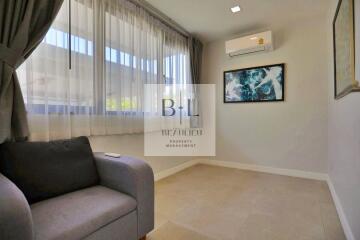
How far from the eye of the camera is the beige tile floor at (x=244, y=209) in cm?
169

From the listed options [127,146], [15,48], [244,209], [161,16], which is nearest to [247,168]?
[244,209]

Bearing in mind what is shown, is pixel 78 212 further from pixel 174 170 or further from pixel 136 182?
pixel 174 170

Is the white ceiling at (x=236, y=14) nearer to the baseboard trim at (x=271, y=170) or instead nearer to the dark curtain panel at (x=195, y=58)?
the dark curtain panel at (x=195, y=58)

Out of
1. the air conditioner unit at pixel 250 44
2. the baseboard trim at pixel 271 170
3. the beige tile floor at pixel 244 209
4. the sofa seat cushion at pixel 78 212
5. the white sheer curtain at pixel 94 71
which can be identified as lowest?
the beige tile floor at pixel 244 209

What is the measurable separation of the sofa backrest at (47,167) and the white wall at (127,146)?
485 mm

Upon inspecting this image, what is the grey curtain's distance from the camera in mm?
1419

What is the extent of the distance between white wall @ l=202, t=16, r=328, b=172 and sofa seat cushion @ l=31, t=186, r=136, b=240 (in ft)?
8.98

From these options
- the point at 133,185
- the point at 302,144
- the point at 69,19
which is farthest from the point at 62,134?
the point at 302,144

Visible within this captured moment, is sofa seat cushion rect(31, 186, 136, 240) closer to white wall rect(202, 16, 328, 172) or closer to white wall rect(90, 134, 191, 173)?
white wall rect(90, 134, 191, 173)

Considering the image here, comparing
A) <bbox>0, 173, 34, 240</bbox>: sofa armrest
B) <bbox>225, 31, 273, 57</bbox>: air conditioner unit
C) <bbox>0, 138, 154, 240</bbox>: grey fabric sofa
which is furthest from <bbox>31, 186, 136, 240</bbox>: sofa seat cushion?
<bbox>225, 31, 273, 57</bbox>: air conditioner unit

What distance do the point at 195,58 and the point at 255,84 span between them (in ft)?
3.88

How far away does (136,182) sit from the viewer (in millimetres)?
1474
